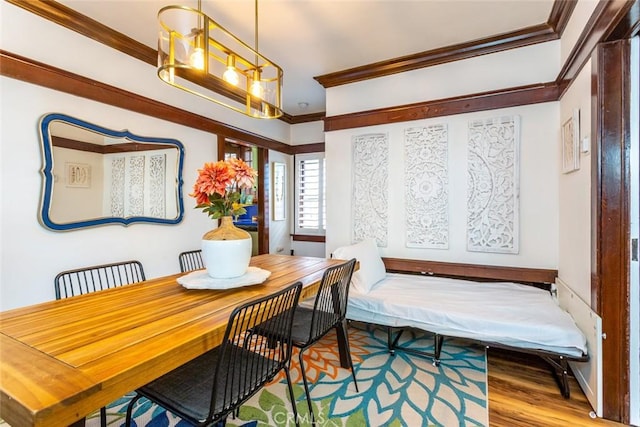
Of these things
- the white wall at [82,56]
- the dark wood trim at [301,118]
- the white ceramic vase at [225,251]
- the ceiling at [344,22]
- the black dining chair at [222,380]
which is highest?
the ceiling at [344,22]

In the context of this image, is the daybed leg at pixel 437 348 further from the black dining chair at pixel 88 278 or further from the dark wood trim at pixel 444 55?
the dark wood trim at pixel 444 55

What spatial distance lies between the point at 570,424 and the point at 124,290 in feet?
8.53

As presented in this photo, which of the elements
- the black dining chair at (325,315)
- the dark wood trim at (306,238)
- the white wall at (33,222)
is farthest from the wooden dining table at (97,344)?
the dark wood trim at (306,238)

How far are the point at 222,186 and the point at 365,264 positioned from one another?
65.8 inches

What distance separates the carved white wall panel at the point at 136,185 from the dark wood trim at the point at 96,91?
0.48 metres

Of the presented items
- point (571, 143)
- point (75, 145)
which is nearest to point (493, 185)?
point (571, 143)

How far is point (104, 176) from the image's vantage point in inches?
104

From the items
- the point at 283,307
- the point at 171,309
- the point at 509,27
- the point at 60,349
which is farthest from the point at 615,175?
the point at 60,349

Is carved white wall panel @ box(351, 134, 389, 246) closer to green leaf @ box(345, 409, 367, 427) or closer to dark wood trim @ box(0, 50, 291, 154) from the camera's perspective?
dark wood trim @ box(0, 50, 291, 154)

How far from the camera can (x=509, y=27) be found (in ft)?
8.82

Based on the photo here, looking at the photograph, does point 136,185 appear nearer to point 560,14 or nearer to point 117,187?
point 117,187

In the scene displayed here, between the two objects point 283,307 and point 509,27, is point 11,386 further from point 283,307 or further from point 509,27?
point 509,27

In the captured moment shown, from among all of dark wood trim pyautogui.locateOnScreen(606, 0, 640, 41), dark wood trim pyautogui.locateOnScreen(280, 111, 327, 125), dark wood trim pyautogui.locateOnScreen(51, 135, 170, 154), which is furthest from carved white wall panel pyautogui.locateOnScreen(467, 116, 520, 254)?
dark wood trim pyautogui.locateOnScreen(51, 135, 170, 154)

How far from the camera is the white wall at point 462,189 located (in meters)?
2.77
